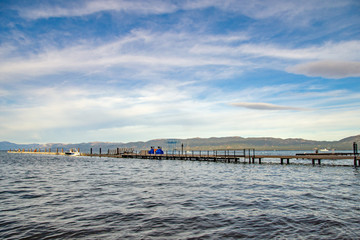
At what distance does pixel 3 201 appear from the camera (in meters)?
17.6

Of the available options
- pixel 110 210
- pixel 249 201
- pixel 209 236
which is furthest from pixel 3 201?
pixel 249 201

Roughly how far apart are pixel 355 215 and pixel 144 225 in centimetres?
1095

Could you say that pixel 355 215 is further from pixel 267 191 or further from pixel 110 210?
pixel 110 210

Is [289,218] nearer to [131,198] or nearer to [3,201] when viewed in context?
[131,198]

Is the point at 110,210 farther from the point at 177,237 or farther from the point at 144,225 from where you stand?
the point at 177,237

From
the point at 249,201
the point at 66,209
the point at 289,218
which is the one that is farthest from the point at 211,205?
the point at 66,209

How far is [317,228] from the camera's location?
11.7 meters

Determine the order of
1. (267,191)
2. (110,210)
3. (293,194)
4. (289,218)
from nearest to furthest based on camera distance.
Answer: (289,218)
(110,210)
(293,194)
(267,191)

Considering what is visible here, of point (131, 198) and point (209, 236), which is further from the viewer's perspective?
point (131, 198)

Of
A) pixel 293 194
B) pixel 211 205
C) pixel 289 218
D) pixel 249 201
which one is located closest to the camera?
pixel 289 218

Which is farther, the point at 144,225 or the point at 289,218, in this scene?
the point at 289,218

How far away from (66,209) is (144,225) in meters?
5.76

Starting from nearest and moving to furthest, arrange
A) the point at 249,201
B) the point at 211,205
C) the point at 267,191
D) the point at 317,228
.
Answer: the point at 317,228
the point at 211,205
the point at 249,201
the point at 267,191

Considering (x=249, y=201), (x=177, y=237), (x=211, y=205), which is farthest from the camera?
(x=249, y=201)
